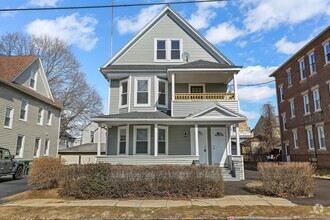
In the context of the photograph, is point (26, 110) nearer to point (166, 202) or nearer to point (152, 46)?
point (152, 46)

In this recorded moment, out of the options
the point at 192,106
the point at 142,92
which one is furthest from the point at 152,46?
the point at 192,106

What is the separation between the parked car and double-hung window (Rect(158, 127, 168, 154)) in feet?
29.1

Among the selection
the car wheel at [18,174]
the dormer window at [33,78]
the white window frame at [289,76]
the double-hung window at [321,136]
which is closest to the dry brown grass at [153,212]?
the car wheel at [18,174]

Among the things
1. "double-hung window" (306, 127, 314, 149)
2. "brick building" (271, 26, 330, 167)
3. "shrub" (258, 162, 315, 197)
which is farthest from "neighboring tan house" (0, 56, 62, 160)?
"double-hung window" (306, 127, 314, 149)

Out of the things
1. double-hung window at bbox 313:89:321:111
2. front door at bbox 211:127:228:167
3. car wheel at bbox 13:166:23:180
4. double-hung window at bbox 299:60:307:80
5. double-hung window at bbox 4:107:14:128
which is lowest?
car wheel at bbox 13:166:23:180

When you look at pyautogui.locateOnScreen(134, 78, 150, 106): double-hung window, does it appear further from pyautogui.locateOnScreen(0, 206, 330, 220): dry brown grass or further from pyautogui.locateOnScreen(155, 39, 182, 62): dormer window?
pyautogui.locateOnScreen(0, 206, 330, 220): dry brown grass

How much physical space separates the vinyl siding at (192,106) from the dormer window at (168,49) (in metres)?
4.10

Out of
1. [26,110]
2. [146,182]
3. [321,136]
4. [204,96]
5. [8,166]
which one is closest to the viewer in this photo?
[146,182]

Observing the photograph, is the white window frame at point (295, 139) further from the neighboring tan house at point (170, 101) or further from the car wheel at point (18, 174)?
the car wheel at point (18, 174)

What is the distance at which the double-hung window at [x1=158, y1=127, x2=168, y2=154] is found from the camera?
15430 mm

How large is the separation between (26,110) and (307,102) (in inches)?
1019

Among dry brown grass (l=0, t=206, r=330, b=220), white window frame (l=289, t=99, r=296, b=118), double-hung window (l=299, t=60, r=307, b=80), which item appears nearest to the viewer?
dry brown grass (l=0, t=206, r=330, b=220)

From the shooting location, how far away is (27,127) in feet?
68.4

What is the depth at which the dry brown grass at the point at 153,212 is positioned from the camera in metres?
6.65
